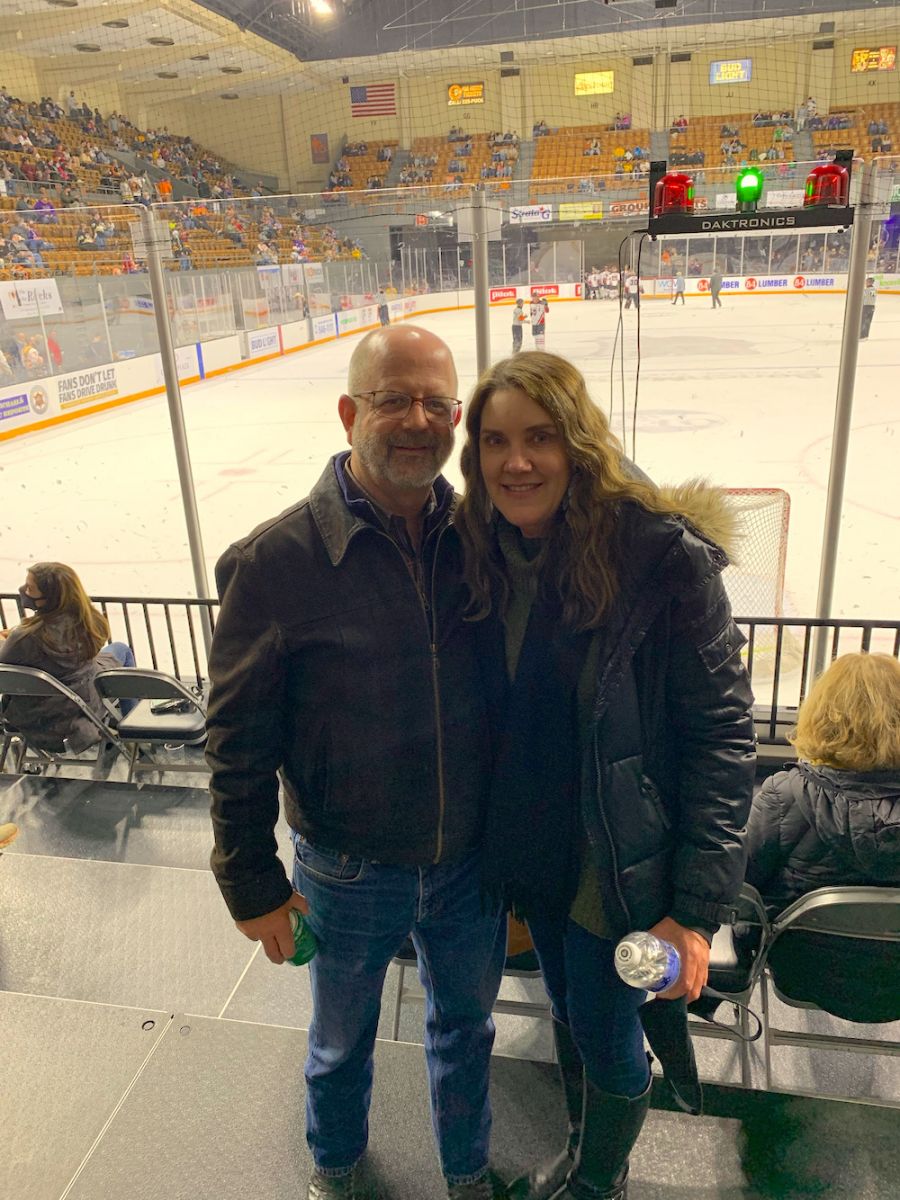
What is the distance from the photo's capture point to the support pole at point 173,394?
11.8 ft

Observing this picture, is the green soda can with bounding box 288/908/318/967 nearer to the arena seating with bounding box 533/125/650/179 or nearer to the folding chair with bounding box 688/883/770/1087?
the folding chair with bounding box 688/883/770/1087

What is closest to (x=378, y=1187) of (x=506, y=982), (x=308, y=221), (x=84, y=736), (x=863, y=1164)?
(x=506, y=982)

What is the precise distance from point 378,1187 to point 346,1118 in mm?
196

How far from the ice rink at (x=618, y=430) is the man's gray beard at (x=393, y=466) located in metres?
2.62

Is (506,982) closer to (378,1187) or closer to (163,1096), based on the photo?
(378,1187)

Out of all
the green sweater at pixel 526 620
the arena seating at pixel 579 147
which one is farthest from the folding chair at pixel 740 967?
the arena seating at pixel 579 147

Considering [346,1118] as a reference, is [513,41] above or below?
above

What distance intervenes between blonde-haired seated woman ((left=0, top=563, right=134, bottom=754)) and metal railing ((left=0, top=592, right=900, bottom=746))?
0.62 m

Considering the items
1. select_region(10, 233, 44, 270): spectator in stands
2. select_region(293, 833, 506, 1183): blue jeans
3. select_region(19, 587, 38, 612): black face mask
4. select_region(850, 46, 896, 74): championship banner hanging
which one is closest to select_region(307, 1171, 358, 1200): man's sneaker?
select_region(293, 833, 506, 1183): blue jeans

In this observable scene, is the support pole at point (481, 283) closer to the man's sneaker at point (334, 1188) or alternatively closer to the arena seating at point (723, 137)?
the man's sneaker at point (334, 1188)

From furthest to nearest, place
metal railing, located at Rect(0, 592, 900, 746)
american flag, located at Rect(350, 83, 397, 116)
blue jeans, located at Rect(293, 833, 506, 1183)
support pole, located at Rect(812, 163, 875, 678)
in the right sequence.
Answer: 1. american flag, located at Rect(350, 83, 397, 116)
2. metal railing, located at Rect(0, 592, 900, 746)
3. support pole, located at Rect(812, 163, 875, 678)
4. blue jeans, located at Rect(293, 833, 506, 1183)

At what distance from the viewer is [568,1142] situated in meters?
1.46

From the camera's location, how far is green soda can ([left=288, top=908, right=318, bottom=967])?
1330 mm

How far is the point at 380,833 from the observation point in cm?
128
